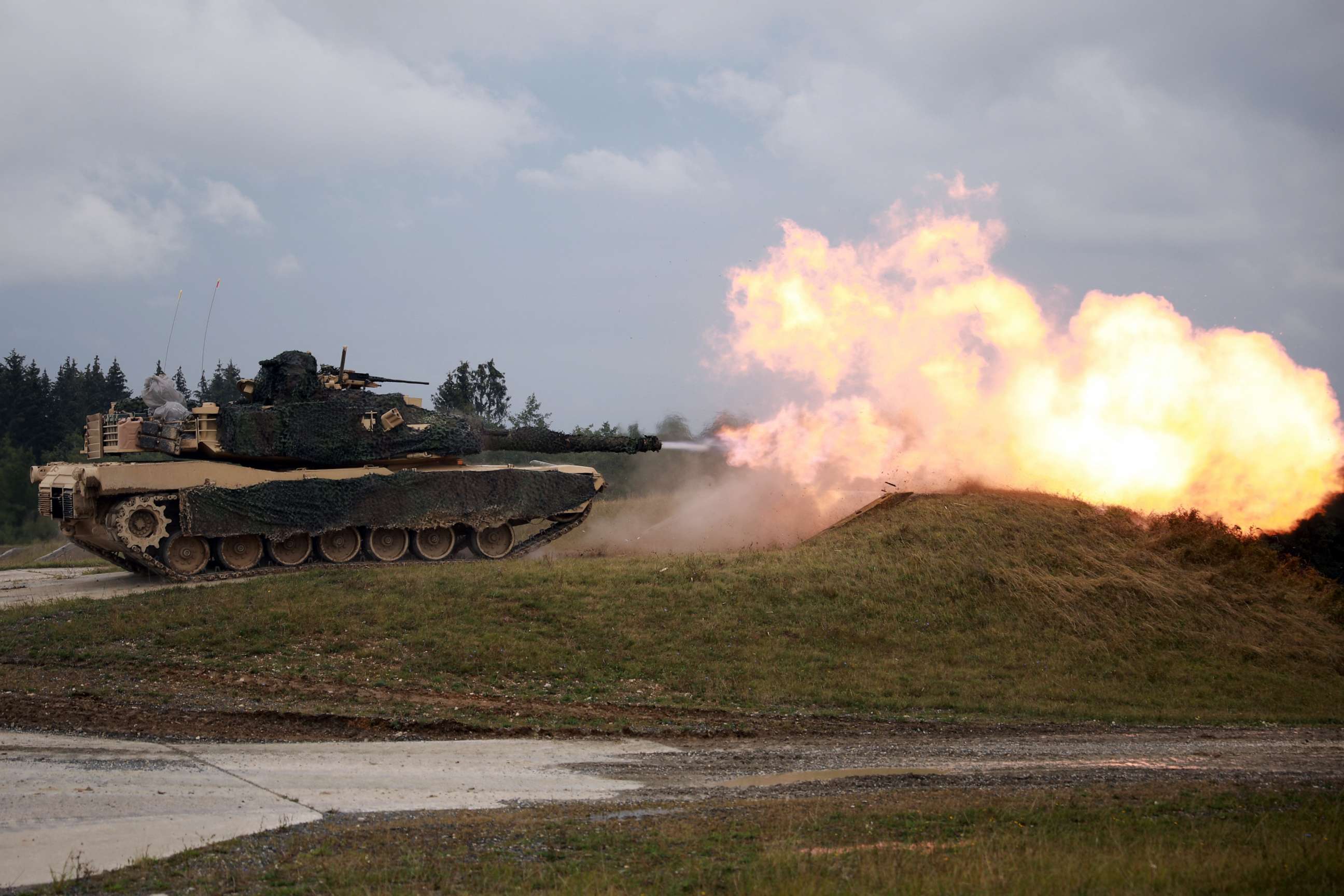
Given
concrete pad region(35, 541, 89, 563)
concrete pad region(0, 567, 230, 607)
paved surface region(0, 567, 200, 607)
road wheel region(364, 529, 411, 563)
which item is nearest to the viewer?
concrete pad region(0, 567, 230, 607)

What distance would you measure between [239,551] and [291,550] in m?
1.02

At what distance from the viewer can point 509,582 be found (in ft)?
63.8

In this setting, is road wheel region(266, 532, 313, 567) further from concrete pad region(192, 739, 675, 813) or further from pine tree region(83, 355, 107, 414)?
pine tree region(83, 355, 107, 414)

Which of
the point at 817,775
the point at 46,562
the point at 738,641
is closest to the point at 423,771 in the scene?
the point at 817,775

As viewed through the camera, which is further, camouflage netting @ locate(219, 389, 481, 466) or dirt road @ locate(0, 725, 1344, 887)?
camouflage netting @ locate(219, 389, 481, 466)

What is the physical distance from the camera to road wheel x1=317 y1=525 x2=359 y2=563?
76.3ft

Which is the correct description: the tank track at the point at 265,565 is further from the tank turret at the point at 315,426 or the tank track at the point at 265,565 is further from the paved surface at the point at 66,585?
the tank turret at the point at 315,426

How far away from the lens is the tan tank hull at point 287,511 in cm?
2117

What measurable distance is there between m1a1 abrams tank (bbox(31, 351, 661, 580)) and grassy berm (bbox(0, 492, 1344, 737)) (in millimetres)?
2141

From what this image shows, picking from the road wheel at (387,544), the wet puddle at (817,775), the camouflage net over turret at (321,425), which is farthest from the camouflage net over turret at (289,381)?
the wet puddle at (817,775)

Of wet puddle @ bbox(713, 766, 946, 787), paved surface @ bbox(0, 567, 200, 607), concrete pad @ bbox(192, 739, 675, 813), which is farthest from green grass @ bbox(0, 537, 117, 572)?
wet puddle @ bbox(713, 766, 946, 787)

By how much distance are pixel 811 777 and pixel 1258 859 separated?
428cm

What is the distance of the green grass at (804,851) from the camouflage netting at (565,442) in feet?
57.0

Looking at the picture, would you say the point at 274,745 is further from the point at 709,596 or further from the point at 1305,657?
the point at 1305,657
